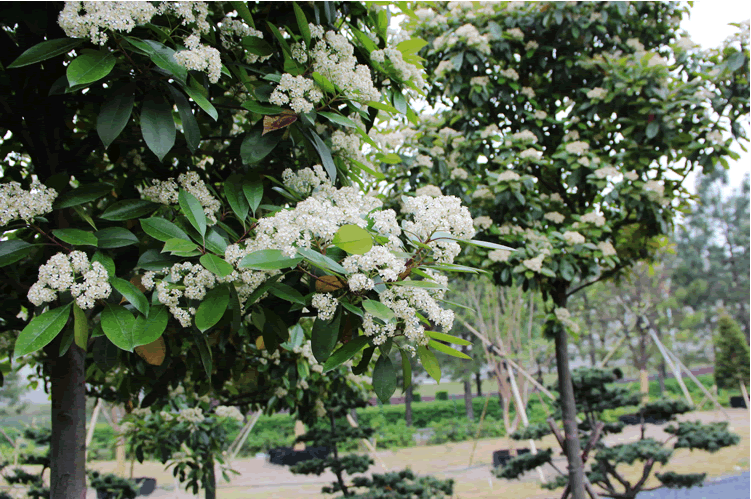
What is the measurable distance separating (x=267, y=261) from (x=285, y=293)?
10 cm

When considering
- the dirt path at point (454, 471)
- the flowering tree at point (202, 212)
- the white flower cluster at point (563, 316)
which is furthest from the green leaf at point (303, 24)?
the dirt path at point (454, 471)

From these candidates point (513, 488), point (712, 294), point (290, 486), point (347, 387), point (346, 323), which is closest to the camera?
point (346, 323)

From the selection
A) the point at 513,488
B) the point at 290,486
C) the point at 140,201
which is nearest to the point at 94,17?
the point at 140,201

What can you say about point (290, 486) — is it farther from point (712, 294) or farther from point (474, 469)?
point (712, 294)

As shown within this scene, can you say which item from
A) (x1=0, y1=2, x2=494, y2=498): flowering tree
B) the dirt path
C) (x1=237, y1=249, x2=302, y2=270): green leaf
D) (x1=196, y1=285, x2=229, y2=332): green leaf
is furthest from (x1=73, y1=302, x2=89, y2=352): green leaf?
the dirt path

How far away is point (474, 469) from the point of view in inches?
332

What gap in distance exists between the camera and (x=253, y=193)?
0.98m

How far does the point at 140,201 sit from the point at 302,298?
418mm

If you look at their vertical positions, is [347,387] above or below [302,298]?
below

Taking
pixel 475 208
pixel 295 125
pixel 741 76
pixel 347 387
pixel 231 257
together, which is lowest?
pixel 347 387

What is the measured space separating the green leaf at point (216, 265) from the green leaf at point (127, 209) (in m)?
0.27

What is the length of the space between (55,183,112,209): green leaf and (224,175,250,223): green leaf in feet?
0.74

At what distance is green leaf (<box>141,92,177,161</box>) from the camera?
0.87m

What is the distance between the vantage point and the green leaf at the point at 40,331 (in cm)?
74
